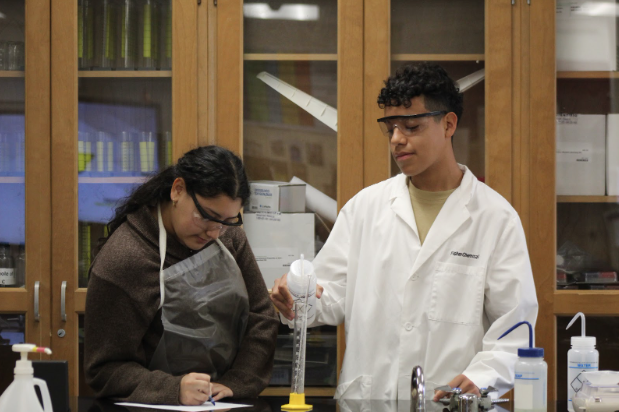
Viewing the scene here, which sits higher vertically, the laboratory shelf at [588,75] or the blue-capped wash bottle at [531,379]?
the laboratory shelf at [588,75]

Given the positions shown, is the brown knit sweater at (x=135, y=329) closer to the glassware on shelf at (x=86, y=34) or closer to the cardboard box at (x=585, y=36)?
the glassware on shelf at (x=86, y=34)

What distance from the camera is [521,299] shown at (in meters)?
1.80

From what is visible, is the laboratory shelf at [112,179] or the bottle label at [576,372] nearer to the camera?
the bottle label at [576,372]

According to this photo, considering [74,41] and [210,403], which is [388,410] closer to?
[210,403]

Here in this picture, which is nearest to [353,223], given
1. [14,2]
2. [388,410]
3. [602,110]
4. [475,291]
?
[475,291]

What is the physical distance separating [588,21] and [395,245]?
1164mm

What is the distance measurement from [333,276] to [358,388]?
31 centimetres

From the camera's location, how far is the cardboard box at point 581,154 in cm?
248

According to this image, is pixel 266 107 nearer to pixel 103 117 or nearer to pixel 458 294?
pixel 103 117

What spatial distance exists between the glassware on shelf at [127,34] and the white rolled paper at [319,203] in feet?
2.36

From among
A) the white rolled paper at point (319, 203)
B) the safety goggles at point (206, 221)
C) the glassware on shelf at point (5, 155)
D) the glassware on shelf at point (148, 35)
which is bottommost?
the safety goggles at point (206, 221)

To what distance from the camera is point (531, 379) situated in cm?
140

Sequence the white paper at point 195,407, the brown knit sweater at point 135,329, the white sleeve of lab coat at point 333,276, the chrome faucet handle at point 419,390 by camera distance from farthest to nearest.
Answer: the white sleeve of lab coat at point 333,276
the brown knit sweater at point 135,329
the white paper at point 195,407
the chrome faucet handle at point 419,390

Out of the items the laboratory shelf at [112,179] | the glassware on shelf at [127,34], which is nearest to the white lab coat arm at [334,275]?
the laboratory shelf at [112,179]
